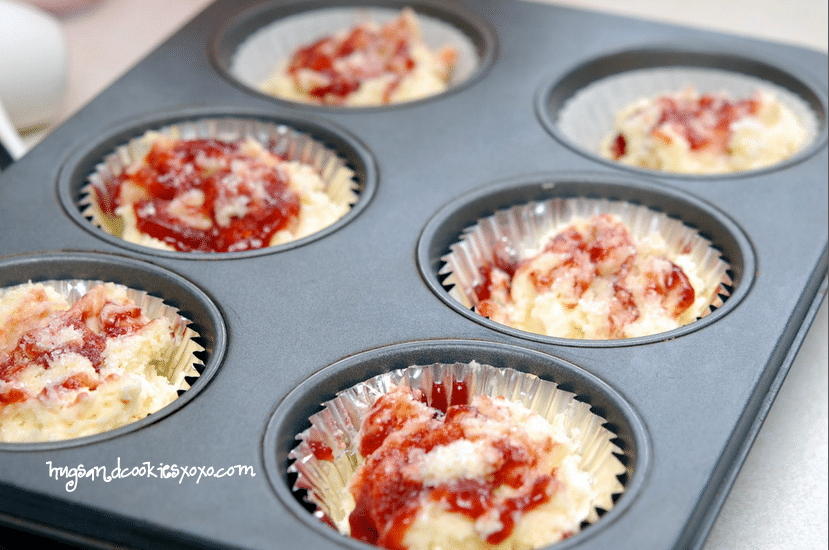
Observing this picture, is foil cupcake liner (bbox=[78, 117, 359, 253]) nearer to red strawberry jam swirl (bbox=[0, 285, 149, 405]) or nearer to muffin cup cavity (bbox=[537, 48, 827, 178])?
red strawberry jam swirl (bbox=[0, 285, 149, 405])

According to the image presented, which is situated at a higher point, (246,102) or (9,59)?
(246,102)

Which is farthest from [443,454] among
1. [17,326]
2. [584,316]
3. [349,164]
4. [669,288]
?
[349,164]

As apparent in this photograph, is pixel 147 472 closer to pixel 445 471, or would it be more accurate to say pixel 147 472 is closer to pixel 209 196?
pixel 445 471

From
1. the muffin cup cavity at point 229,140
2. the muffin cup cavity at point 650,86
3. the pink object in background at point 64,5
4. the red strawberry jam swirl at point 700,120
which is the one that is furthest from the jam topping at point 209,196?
the pink object in background at point 64,5

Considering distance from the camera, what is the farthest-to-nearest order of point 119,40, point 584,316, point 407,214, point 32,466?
point 119,40, point 407,214, point 584,316, point 32,466

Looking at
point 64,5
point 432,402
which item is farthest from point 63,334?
point 64,5

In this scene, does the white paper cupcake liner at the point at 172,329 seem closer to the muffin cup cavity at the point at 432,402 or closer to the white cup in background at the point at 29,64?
the muffin cup cavity at the point at 432,402

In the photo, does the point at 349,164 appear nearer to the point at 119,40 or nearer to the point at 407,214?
the point at 407,214
